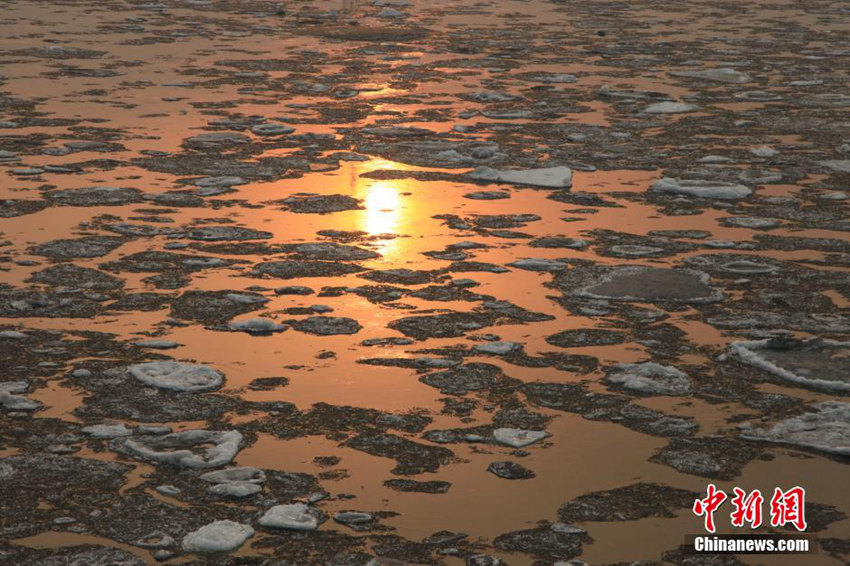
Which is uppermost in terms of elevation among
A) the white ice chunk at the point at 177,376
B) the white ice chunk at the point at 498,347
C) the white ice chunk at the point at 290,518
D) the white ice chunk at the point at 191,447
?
the white ice chunk at the point at 498,347

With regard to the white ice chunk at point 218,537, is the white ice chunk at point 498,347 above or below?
above

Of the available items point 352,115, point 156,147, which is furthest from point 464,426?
point 352,115

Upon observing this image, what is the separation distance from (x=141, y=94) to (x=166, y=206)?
3.39m

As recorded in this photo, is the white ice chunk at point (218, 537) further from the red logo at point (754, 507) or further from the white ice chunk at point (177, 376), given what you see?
the red logo at point (754, 507)

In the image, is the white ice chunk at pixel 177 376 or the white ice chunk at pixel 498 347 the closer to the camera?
the white ice chunk at pixel 177 376

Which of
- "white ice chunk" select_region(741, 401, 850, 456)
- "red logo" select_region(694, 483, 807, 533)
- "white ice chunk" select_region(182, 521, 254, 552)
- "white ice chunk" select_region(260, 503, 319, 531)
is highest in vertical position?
"white ice chunk" select_region(741, 401, 850, 456)

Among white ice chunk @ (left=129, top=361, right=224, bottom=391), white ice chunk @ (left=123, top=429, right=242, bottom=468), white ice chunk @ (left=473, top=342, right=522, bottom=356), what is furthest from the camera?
white ice chunk @ (left=473, top=342, right=522, bottom=356)

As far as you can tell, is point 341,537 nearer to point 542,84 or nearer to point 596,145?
point 596,145

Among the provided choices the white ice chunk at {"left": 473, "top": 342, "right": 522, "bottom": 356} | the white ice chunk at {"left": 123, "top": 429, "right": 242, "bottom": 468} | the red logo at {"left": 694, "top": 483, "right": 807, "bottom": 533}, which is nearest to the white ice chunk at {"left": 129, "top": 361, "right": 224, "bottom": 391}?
the white ice chunk at {"left": 123, "top": 429, "right": 242, "bottom": 468}

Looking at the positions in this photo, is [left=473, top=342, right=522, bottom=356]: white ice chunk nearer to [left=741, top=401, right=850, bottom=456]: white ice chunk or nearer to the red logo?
[left=741, top=401, right=850, bottom=456]: white ice chunk

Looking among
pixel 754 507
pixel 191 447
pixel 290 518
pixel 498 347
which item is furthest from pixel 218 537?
pixel 498 347

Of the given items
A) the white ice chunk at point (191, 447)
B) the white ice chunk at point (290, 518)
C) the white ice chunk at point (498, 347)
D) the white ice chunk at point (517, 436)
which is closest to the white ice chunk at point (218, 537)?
the white ice chunk at point (290, 518)

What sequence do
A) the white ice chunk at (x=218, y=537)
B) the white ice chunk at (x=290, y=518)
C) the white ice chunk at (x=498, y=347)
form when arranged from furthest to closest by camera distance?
the white ice chunk at (x=498, y=347), the white ice chunk at (x=290, y=518), the white ice chunk at (x=218, y=537)

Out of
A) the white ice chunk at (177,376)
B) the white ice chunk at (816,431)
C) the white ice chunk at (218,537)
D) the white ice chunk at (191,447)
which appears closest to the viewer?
the white ice chunk at (218,537)
